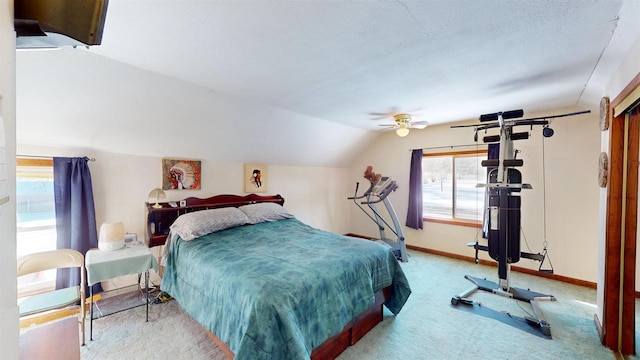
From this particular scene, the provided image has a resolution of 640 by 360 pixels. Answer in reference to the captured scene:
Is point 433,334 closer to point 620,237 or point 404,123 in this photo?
point 620,237

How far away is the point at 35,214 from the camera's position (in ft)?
8.60

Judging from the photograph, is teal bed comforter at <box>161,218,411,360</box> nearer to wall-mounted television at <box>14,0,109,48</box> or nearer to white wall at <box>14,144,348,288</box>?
white wall at <box>14,144,348,288</box>

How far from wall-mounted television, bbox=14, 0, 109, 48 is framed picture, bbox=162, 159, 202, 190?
294 centimetres

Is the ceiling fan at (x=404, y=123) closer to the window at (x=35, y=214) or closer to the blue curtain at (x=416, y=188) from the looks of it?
the blue curtain at (x=416, y=188)

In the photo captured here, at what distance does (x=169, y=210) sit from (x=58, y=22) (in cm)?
300

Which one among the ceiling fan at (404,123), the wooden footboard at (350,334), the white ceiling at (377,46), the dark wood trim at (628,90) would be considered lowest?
the wooden footboard at (350,334)

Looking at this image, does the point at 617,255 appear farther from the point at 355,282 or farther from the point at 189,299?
the point at 189,299

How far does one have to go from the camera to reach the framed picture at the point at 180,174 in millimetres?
3369

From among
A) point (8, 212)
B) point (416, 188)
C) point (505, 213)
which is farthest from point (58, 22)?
point (416, 188)

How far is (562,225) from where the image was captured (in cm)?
348

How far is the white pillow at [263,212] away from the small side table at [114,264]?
1.26m

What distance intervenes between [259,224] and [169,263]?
1130 mm

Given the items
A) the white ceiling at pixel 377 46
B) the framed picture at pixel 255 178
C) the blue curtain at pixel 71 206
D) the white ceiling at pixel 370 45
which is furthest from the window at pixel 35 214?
the framed picture at pixel 255 178

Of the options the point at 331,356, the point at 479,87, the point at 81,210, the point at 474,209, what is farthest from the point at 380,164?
the point at 81,210
